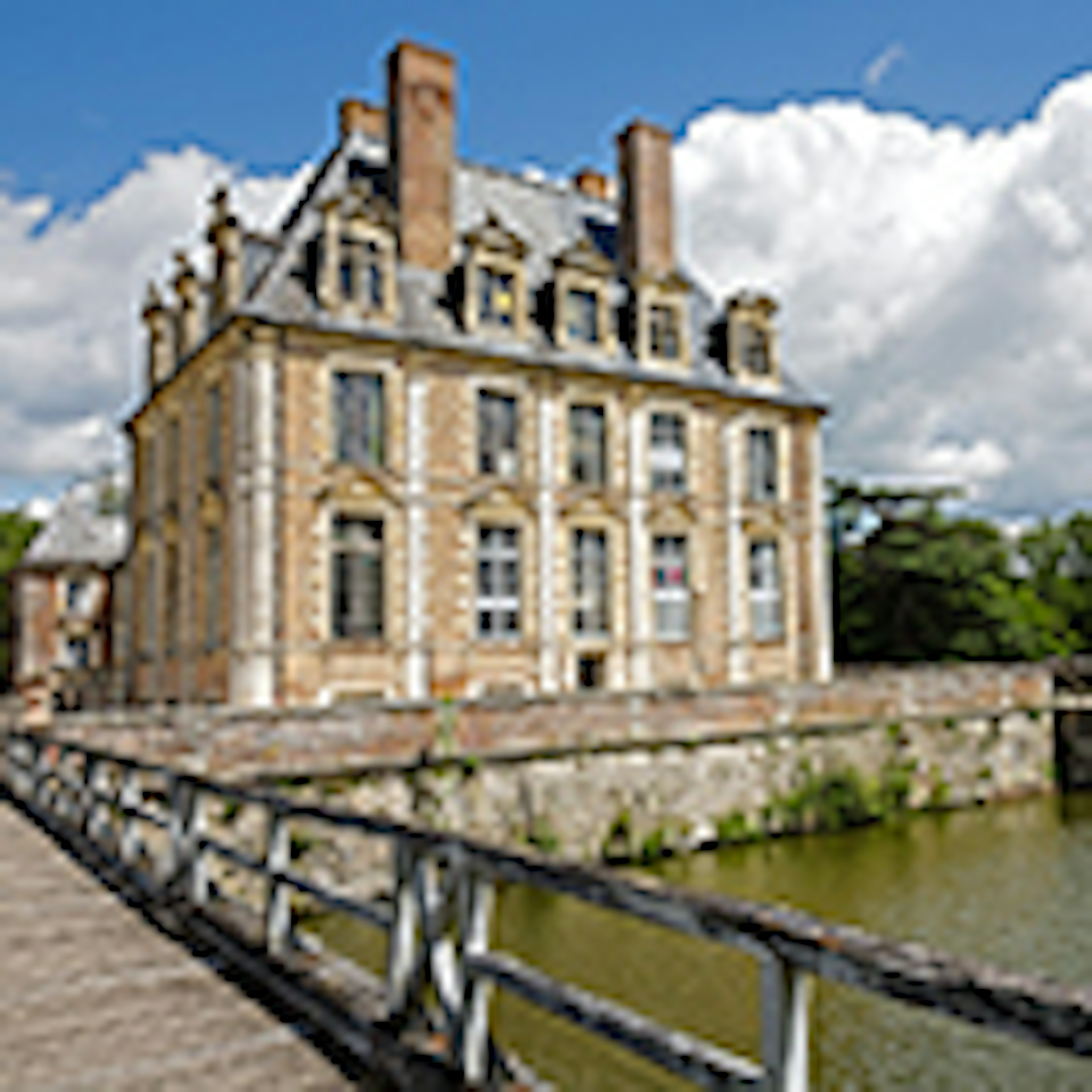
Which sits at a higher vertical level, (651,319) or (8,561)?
(651,319)

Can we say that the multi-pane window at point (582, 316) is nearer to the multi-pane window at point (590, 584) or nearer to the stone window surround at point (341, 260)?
the stone window surround at point (341, 260)

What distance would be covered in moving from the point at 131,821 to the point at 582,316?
55.9 ft

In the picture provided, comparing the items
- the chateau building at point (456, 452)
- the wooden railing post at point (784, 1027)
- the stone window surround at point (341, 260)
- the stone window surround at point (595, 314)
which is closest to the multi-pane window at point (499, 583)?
the chateau building at point (456, 452)

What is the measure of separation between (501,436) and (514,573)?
9.53 feet

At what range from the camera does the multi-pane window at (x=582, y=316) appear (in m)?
22.5

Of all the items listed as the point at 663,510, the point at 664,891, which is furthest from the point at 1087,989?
the point at 663,510

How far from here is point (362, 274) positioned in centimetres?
1981

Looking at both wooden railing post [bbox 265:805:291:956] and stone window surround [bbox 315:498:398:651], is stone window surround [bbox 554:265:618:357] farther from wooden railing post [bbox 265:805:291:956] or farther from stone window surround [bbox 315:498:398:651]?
wooden railing post [bbox 265:805:291:956]

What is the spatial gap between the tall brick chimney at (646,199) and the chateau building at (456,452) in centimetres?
7

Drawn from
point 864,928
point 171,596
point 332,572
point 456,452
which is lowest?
point 864,928

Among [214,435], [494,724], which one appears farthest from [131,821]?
[214,435]

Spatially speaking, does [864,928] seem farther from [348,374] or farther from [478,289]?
[478,289]

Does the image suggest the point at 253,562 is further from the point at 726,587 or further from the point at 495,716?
the point at 726,587

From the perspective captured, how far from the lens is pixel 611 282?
24.1m
